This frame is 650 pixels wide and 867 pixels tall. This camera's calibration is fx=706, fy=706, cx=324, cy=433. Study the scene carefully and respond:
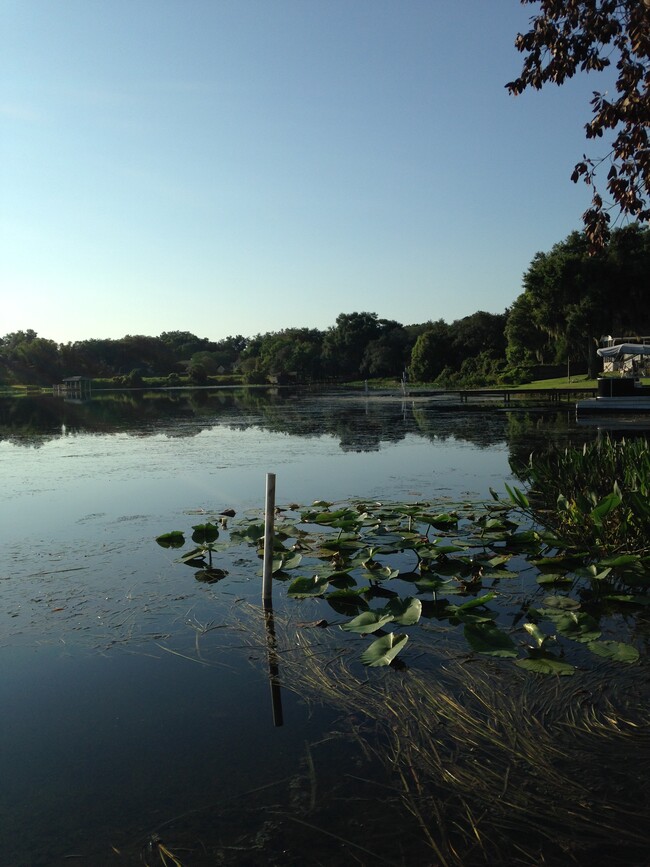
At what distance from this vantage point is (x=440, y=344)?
3474 inches

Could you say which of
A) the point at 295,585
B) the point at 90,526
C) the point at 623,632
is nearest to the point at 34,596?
the point at 295,585

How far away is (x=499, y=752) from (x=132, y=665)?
10.2 feet

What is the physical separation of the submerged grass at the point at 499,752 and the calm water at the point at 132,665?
510mm

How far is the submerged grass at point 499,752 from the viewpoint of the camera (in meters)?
3.55

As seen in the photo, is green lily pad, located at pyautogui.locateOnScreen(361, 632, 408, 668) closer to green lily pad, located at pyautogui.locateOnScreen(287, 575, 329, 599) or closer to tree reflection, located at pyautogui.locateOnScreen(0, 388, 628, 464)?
green lily pad, located at pyautogui.locateOnScreen(287, 575, 329, 599)

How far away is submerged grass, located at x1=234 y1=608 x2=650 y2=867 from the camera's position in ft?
A: 11.7

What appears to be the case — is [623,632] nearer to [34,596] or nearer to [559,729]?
[559,729]

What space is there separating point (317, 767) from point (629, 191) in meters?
6.11

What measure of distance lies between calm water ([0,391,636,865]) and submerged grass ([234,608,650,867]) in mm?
510

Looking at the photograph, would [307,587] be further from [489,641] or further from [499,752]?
[499,752]

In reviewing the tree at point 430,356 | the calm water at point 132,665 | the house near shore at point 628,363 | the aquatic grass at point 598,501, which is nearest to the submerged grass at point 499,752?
the calm water at point 132,665

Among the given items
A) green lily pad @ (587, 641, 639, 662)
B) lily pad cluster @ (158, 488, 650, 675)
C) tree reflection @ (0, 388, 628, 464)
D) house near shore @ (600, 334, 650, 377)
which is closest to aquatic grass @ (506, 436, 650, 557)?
lily pad cluster @ (158, 488, 650, 675)

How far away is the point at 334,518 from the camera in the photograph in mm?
10195

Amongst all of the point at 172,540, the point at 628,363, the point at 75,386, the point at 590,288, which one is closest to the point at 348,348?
the point at 75,386
